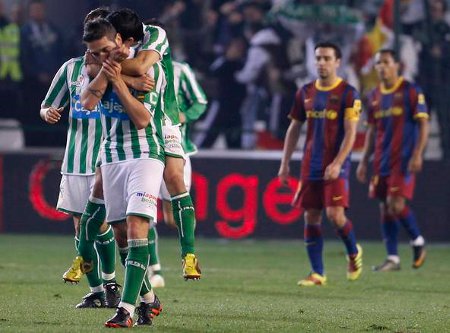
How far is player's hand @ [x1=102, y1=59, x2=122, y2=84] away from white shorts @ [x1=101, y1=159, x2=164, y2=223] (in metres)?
0.49

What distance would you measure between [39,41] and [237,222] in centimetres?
353

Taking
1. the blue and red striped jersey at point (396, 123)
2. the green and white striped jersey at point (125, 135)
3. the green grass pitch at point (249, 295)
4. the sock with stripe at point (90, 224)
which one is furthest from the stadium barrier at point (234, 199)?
the green and white striped jersey at point (125, 135)

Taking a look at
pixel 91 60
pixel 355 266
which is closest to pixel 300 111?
pixel 355 266

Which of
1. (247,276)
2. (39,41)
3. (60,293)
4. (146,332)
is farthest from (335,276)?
(39,41)

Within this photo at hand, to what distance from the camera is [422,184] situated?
55.7ft

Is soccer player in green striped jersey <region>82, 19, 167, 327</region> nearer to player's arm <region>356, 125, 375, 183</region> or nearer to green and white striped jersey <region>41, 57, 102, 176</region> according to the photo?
green and white striped jersey <region>41, 57, 102, 176</region>

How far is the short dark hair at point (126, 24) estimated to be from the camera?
24.1ft

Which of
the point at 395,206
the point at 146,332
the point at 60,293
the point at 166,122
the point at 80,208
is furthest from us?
the point at 395,206

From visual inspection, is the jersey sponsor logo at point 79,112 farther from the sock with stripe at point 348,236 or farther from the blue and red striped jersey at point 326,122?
the sock with stripe at point 348,236

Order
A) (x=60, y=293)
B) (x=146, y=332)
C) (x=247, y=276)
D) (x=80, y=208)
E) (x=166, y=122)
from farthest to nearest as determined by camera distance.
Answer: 1. (x=247, y=276)
2. (x=60, y=293)
3. (x=80, y=208)
4. (x=166, y=122)
5. (x=146, y=332)

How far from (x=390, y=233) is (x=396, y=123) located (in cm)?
115

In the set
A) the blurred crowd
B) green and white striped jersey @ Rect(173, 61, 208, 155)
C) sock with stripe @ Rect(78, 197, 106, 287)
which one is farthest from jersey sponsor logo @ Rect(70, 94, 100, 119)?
the blurred crowd

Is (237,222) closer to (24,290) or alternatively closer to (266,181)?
(266,181)

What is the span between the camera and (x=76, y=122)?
29.9ft
